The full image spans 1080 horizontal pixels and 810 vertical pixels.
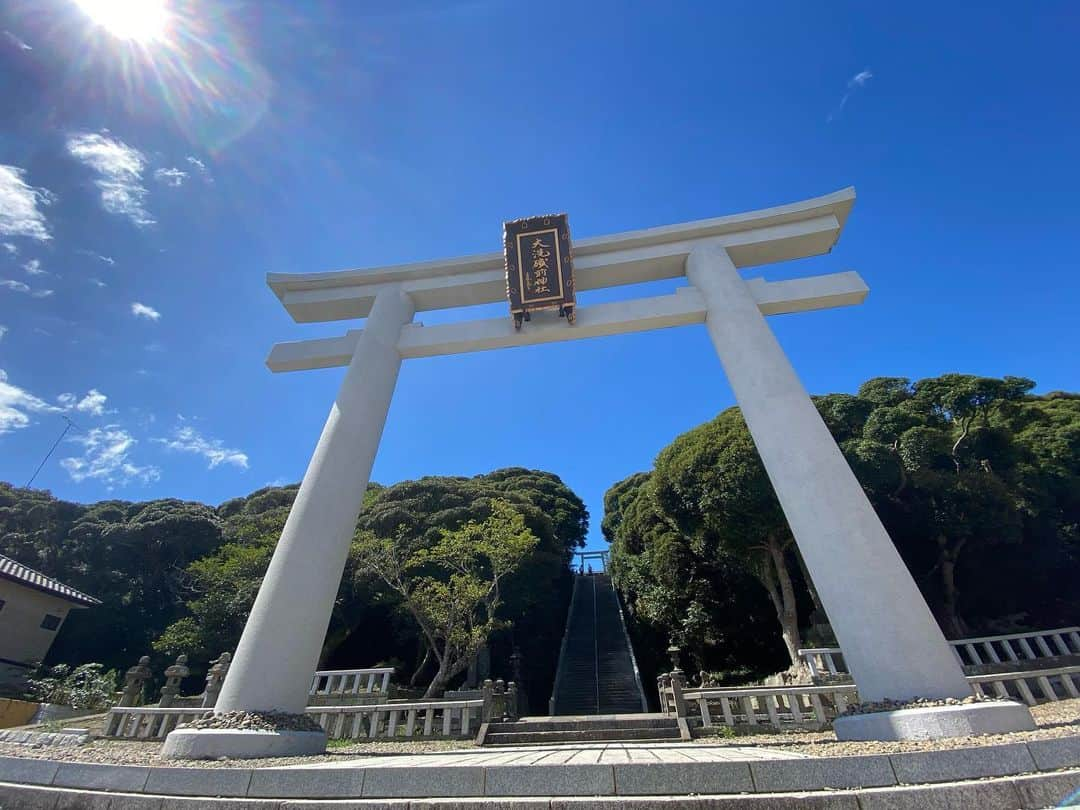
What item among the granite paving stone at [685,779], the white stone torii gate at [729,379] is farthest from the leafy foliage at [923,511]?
the granite paving stone at [685,779]

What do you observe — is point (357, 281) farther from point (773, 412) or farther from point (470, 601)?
point (470, 601)

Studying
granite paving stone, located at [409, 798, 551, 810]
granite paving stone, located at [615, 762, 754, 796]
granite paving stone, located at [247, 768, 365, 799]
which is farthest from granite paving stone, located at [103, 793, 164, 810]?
granite paving stone, located at [615, 762, 754, 796]

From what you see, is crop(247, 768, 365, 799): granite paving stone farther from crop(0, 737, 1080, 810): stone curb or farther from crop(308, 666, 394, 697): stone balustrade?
crop(308, 666, 394, 697): stone balustrade

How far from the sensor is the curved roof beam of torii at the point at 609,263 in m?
6.98

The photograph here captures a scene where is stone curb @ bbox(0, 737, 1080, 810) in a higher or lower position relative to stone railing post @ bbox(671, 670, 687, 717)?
lower

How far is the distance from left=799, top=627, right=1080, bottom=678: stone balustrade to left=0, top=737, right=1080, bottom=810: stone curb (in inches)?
266

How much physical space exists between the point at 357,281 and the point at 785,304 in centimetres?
595

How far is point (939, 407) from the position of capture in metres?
12.6

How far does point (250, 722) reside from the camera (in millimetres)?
4277

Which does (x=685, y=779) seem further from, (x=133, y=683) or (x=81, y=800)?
(x=133, y=683)

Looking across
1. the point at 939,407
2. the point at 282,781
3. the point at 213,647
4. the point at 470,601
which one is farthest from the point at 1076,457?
the point at 213,647

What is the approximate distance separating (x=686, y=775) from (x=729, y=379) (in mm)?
4335

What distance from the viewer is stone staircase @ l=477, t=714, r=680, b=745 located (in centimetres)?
682

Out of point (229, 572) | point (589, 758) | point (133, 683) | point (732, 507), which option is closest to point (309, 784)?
point (589, 758)
